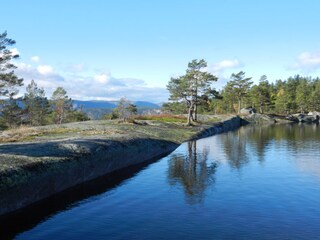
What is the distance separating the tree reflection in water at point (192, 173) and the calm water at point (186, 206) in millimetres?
90

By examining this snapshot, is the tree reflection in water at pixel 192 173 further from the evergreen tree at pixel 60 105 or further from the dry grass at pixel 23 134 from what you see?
the evergreen tree at pixel 60 105

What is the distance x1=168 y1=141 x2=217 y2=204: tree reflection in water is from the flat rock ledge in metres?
5.72

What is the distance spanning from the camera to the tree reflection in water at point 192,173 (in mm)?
28438

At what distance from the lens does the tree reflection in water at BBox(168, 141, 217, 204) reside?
28438 mm

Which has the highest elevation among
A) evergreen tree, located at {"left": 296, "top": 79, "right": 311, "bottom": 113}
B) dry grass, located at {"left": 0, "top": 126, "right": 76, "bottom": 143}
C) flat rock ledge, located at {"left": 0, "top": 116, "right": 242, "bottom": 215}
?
evergreen tree, located at {"left": 296, "top": 79, "right": 311, "bottom": 113}

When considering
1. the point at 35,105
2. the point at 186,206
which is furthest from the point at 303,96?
the point at 186,206

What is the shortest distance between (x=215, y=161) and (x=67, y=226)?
2657cm

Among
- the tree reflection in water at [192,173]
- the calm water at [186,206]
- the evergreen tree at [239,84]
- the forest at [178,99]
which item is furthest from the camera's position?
the evergreen tree at [239,84]

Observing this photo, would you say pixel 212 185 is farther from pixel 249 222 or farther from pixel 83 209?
pixel 83 209

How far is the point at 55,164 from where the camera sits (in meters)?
28.0

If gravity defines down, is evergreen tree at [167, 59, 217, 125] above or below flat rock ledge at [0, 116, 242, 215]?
above

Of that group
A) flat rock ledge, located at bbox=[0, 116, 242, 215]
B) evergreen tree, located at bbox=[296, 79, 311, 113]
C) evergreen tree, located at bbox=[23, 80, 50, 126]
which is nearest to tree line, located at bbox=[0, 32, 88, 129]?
evergreen tree, located at bbox=[23, 80, 50, 126]

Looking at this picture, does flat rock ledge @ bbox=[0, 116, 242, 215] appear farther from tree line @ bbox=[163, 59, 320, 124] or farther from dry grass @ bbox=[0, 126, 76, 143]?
tree line @ bbox=[163, 59, 320, 124]

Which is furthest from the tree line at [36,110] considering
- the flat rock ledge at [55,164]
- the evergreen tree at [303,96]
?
the evergreen tree at [303,96]
